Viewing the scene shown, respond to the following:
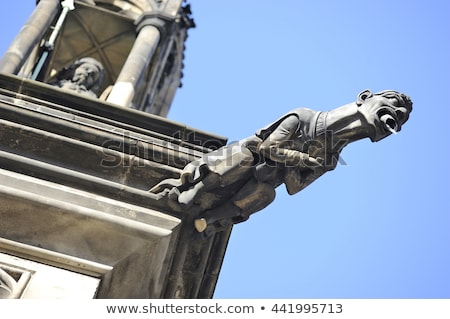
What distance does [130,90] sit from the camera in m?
13.5

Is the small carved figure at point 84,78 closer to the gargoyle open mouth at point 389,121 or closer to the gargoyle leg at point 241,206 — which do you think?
the gargoyle leg at point 241,206

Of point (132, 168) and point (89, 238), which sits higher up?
point (132, 168)

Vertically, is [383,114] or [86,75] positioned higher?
[86,75]

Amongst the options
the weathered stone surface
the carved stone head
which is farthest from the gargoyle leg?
the carved stone head

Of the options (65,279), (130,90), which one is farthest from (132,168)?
(130,90)

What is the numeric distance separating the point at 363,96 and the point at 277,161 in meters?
0.76

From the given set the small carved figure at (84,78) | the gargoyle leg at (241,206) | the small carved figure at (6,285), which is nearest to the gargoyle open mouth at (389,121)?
the gargoyle leg at (241,206)

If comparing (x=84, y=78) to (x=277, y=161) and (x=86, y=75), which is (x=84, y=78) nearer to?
(x=86, y=75)

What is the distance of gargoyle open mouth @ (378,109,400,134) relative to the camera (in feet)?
23.1

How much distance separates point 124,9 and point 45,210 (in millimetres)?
11043

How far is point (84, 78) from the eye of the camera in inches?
540

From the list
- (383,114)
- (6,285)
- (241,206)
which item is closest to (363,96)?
(383,114)

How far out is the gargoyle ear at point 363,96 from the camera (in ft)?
23.6
